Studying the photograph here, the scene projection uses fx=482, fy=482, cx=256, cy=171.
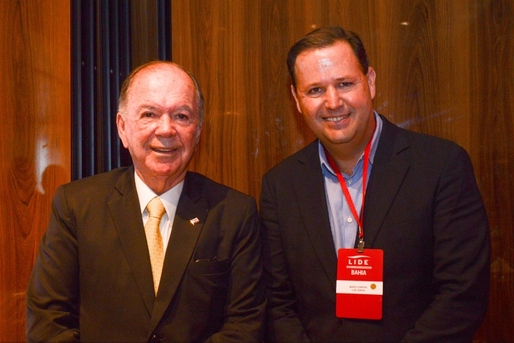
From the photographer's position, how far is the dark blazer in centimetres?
180

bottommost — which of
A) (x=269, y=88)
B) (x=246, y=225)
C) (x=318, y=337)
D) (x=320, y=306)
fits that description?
(x=318, y=337)

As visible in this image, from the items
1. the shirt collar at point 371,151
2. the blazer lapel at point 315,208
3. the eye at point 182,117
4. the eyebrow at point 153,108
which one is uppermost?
the eyebrow at point 153,108

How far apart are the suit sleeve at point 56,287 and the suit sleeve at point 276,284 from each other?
0.78 m

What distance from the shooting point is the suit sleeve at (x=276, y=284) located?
2002 mm

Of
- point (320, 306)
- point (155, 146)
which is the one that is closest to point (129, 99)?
point (155, 146)

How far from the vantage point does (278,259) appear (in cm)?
208

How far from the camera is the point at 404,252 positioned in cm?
187

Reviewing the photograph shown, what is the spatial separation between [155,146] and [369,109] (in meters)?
0.89

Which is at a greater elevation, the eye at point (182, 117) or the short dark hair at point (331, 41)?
the short dark hair at point (331, 41)

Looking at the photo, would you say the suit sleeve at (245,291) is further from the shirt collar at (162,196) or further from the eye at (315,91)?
the eye at (315,91)

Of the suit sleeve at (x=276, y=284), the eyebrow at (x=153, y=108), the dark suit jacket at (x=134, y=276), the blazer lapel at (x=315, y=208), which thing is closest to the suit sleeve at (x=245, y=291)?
the dark suit jacket at (x=134, y=276)

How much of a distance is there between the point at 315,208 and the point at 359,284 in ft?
1.15

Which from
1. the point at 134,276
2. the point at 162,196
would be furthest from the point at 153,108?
the point at 134,276

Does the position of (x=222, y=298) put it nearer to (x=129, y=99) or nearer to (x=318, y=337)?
(x=318, y=337)
